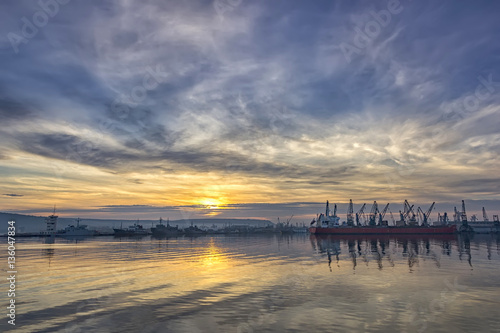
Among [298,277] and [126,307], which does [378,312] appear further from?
[126,307]

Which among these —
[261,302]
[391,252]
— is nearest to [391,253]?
[391,252]

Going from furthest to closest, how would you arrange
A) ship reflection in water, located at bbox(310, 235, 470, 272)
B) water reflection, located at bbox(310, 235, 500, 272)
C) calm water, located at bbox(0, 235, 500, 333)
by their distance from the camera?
1. ship reflection in water, located at bbox(310, 235, 470, 272)
2. water reflection, located at bbox(310, 235, 500, 272)
3. calm water, located at bbox(0, 235, 500, 333)

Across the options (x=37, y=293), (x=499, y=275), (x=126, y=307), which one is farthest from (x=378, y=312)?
(x=37, y=293)

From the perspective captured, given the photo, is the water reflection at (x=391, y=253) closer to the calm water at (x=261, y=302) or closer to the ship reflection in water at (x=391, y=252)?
the ship reflection in water at (x=391, y=252)

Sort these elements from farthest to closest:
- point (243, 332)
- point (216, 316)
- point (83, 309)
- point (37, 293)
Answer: point (37, 293)
point (83, 309)
point (216, 316)
point (243, 332)

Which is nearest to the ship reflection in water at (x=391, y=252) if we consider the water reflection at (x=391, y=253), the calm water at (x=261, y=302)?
the water reflection at (x=391, y=253)

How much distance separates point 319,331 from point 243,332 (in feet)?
17.0

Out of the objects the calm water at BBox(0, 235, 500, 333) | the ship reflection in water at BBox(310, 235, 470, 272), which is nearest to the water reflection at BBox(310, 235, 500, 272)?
the ship reflection in water at BBox(310, 235, 470, 272)

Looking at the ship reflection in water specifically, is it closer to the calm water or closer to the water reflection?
the water reflection

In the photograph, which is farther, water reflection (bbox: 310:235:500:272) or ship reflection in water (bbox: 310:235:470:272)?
ship reflection in water (bbox: 310:235:470:272)

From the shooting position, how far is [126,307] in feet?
88.9

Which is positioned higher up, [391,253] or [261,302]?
[261,302]

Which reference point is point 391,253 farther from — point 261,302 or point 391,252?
point 261,302

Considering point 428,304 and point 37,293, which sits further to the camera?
point 37,293
